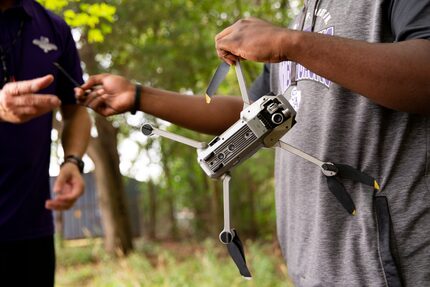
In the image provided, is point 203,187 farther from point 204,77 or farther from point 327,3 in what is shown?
point 327,3

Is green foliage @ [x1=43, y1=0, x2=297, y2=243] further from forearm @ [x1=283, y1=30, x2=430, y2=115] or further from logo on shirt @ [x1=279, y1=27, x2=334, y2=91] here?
forearm @ [x1=283, y1=30, x2=430, y2=115]

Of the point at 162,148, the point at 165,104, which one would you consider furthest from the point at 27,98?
the point at 162,148

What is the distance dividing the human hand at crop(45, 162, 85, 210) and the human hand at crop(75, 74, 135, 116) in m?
0.40

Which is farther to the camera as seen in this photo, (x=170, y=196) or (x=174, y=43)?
(x=170, y=196)

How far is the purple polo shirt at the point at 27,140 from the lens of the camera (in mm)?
2223

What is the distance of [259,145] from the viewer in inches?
55.7

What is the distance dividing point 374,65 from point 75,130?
66.5 inches

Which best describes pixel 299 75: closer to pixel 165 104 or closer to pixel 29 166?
pixel 165 104

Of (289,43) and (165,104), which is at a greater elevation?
(289,43)

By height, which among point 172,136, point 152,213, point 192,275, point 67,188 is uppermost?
point 172,136

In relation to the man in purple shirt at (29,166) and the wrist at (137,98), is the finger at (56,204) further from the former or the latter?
the wrist at (137,98)

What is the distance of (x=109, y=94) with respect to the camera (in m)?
1.93

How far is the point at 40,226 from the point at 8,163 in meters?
0.33

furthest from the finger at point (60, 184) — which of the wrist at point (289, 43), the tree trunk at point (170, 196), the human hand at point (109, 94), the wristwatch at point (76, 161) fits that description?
→ the tree trunk at point (170, 196)
